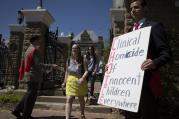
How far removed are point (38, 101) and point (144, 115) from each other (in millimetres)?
7193

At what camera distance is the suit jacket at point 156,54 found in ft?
11.2

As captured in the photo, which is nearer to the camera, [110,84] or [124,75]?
[124,75]

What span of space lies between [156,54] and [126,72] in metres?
0.38

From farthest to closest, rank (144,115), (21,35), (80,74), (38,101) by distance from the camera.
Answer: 1. (21,35)
2. (38,101)
3. (80,74)
4. (144,115)

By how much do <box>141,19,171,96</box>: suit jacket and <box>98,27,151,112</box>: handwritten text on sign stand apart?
0.08 meters

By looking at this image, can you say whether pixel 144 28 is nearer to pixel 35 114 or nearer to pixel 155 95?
pixel 155 95

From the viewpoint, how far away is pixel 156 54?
3.57 metres

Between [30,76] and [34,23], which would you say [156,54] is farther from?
[34,23]

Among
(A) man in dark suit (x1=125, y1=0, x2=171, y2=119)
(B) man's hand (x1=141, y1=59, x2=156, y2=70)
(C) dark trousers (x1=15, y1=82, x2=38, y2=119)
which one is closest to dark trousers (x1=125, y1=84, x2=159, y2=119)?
(A) man in dark suit (x1=125, y1=0, x2=171, y2=119)

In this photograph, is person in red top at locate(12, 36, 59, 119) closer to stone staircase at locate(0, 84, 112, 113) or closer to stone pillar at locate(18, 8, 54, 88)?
stone staircase at locate(0, 84, 112, 113)

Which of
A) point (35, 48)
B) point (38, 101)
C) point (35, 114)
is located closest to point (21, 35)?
point (38, 101)

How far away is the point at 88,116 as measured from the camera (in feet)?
28.3

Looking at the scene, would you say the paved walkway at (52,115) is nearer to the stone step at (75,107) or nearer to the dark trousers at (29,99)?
the stone step at (75,107)

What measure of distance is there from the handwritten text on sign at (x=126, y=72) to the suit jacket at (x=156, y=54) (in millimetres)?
82
